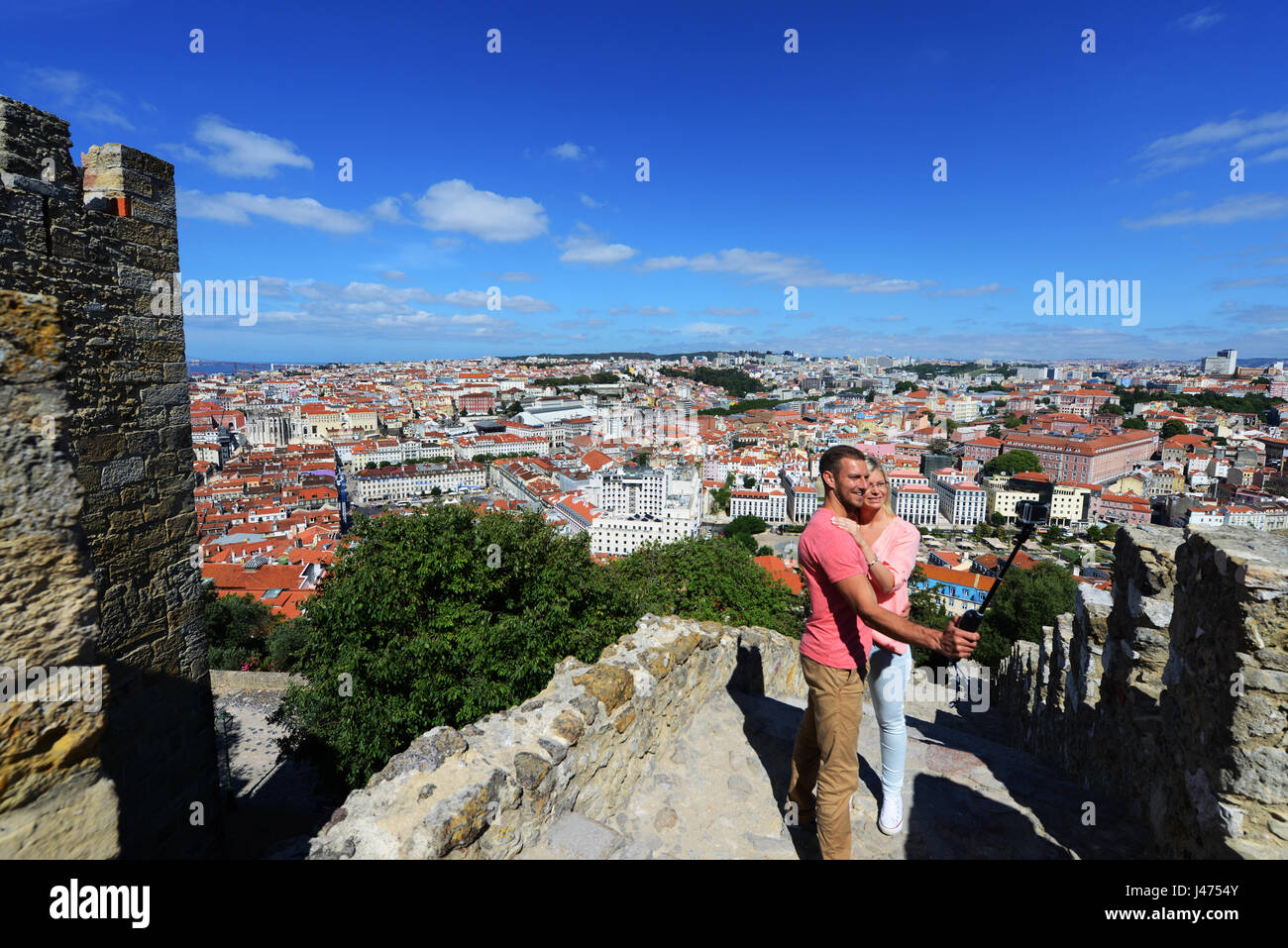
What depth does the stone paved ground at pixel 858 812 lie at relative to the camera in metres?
3.65

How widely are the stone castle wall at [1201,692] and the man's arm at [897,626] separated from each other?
3.55 ft

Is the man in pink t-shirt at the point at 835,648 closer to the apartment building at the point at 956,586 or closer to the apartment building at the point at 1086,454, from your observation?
the apartment building at the point at 956,586

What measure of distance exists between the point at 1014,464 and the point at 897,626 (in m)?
87.0

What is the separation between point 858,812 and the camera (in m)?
3.96

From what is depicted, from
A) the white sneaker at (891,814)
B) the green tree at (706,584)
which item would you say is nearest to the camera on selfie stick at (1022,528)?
the white sneaker at (891,814)

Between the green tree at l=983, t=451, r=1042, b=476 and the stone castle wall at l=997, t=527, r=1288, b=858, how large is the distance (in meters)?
81.8

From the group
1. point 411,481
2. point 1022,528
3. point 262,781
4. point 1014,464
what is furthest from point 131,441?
point 1014,464

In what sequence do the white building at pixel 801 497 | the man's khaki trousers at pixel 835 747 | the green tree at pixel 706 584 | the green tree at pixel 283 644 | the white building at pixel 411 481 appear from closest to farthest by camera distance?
the man's khaki trousers at pixel 835 747 < the green tree at pixel 706 584 < the green tree at pixel 283 644 < the white building at pixel 801 497 < the white building at pixel 411 481

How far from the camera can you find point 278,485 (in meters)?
57.2

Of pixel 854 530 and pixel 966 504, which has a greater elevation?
pixel 854 530

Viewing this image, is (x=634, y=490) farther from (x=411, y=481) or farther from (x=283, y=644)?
(x=283, y=644)

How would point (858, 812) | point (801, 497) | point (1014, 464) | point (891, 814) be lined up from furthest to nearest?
point (1014, 464) < point (801, 497) < point (858, 812) < point (891, 814)
